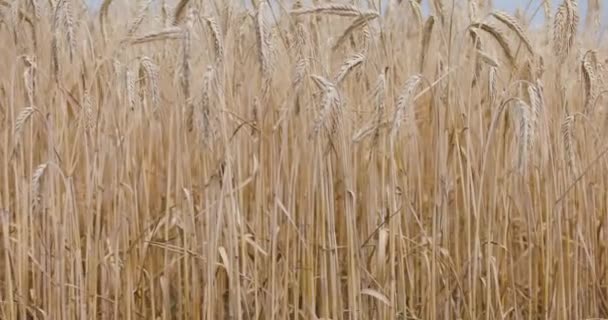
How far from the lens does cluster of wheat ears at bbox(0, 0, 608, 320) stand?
1.58 meters

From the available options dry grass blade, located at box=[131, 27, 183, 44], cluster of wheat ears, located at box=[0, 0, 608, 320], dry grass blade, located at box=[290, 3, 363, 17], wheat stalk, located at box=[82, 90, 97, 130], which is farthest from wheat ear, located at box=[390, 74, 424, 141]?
wheat stalk, located at box=[82, 90, 97, 130]

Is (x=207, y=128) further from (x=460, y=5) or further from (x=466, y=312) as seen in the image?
(x=460, y=5)

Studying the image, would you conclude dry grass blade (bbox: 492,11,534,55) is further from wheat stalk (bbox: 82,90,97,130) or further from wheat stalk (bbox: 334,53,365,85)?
wheat stalk (bbox: 82,90,97,130)

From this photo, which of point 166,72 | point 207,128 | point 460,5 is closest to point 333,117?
point 207,128

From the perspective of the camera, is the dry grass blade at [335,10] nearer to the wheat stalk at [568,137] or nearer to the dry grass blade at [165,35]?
the dry grass blade at [165,35]

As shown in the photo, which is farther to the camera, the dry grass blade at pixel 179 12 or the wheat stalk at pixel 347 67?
the dry grass blade at pixel 179 12

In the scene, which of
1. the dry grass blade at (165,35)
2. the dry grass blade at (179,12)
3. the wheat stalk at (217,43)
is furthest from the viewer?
the dry grass blade at (179,12)

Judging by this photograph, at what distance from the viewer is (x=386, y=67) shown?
67.6 inches

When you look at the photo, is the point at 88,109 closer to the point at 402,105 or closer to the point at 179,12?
the point at 179,12

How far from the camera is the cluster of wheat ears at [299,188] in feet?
5.19

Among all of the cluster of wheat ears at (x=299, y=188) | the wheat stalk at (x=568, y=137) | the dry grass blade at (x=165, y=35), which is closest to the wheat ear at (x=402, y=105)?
the cluster of wheat ears at (x=299, y=188)

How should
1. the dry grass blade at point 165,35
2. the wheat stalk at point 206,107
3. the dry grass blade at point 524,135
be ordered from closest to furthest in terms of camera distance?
1. the dry grass blade at point 524,135
2. the wheat stalk at point 206,107
3. the dry grass blade at point 165,35

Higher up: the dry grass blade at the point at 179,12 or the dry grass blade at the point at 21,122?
the dry grass blade at the point at 179,12

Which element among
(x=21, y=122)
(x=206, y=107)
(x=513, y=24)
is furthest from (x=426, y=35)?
(x=21, y=122)
